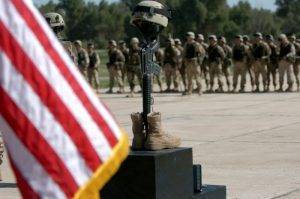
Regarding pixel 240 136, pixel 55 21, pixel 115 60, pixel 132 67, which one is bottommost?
pixel 240 136

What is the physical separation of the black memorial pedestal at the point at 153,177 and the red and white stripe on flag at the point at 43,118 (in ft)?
11.4

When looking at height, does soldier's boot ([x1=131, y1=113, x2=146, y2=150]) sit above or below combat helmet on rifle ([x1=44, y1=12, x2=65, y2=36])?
below

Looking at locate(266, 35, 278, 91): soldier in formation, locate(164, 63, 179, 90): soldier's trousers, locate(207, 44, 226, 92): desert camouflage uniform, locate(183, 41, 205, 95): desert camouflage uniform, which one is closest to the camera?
locate(183, 41, 205, 95): desert camouflage uniform

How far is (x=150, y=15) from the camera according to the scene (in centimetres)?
661

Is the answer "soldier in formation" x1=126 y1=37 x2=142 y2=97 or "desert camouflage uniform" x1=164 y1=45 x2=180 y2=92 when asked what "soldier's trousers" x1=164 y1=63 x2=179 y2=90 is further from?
"soldier in formation" x1=126 y1=37 x2=142 y2=97

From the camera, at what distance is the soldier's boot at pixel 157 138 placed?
Result: 250 inches

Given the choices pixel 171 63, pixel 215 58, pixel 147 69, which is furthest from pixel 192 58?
pixel 147 69

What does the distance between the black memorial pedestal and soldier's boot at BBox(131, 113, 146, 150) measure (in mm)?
214

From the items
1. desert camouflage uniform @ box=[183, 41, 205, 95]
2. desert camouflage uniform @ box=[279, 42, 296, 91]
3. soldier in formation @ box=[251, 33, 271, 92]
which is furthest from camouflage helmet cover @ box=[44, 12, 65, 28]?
desert camouflage uniform @ box=[279, 42, 296, 91]

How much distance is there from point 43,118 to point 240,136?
1129 centimetres

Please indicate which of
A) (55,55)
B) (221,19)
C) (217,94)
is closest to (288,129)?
(217,94)

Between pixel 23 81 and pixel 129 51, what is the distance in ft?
73.1

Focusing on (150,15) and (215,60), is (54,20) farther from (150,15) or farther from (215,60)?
(215,60)

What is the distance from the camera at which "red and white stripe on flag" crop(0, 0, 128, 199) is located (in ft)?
7.86
